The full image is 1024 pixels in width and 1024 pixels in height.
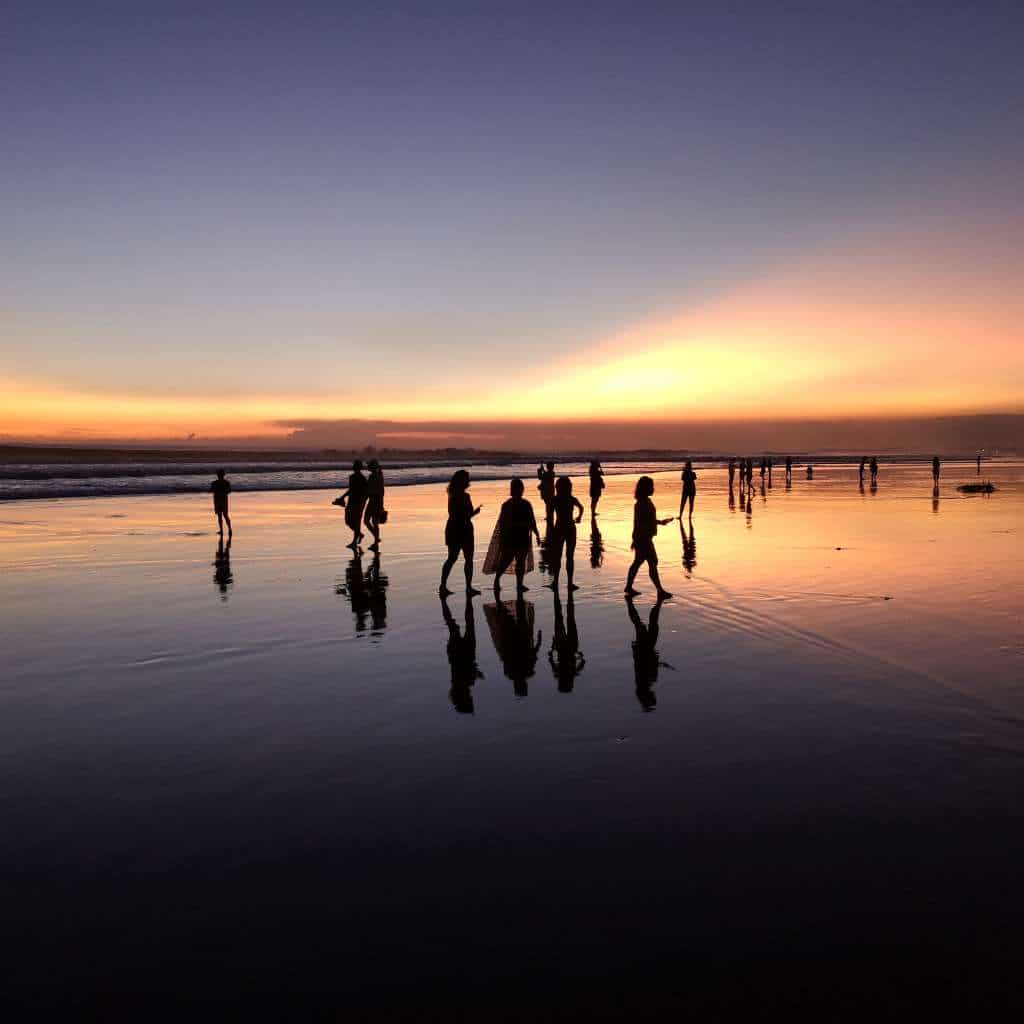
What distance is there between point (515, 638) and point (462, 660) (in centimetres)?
153

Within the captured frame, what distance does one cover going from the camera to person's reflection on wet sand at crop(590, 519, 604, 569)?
20.1m

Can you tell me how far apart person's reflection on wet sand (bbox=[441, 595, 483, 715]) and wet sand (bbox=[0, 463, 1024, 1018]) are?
0.09 m

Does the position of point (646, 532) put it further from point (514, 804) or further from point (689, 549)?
point (514, 804)

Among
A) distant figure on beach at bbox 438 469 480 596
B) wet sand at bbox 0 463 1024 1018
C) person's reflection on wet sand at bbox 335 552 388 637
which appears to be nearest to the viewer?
wet sand at bbox 0 463 1024 1018

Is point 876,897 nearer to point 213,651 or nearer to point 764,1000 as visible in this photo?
point 764,1000

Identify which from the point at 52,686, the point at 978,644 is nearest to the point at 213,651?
the point at 52,686

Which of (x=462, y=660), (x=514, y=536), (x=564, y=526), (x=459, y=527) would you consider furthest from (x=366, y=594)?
(x=462, y=660)

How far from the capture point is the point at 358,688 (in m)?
9.34

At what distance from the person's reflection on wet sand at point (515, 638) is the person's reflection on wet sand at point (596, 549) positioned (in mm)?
5300

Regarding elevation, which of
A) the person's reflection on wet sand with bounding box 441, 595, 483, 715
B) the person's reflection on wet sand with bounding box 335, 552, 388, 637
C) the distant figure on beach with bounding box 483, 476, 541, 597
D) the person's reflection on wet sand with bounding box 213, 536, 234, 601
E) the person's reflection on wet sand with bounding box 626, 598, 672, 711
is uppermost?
the distant figure on beach with bounding box 483, 476, 541, 597

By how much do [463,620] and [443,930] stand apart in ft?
28.7

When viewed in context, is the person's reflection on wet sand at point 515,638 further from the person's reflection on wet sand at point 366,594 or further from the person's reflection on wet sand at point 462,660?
the person's reflection on wet sand at point 366,594

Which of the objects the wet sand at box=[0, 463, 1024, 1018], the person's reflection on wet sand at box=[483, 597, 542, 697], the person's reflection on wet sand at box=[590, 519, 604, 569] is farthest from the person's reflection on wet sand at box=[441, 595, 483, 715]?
the person's reflection on wet sand at box=[590, 519, 604, 569]

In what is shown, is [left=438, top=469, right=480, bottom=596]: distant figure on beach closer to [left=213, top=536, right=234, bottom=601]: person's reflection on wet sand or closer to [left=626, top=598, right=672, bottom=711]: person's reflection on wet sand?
[left=626, top=598, right=672, bottom=711]: person's reflection on wet sand
